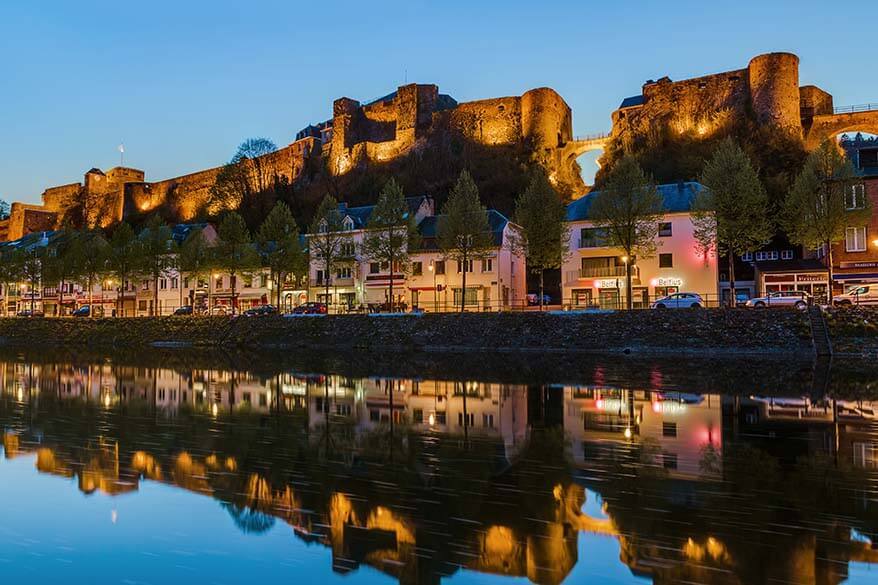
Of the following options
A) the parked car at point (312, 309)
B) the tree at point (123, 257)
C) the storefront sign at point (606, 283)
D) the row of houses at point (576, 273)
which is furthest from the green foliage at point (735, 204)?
the tree at point (123, 257)

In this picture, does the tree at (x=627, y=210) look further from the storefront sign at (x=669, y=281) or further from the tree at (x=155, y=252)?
the tree at (x=155, y=252)

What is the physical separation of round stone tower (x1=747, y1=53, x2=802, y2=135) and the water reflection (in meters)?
71.7

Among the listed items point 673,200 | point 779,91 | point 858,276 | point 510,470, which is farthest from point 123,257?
point 779,91

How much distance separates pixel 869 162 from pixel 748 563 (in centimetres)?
5178

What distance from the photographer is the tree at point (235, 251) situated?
5672 cm

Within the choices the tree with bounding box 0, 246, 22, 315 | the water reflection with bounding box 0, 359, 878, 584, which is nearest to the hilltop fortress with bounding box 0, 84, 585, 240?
the tree with bounding box 0, 246, 22, 315

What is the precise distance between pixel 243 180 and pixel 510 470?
108842 mm

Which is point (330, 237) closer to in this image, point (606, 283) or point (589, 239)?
point (589, 239)

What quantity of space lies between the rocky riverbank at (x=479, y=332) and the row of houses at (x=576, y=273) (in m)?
5.07

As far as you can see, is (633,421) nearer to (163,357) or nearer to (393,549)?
(393,549)

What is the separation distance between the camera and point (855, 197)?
43.7 m

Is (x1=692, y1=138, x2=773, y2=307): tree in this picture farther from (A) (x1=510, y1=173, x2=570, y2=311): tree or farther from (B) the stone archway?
(B) the stone archway

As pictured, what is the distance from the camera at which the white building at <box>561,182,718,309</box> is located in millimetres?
49688

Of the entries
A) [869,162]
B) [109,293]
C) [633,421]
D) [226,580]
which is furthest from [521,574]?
[109,293]
